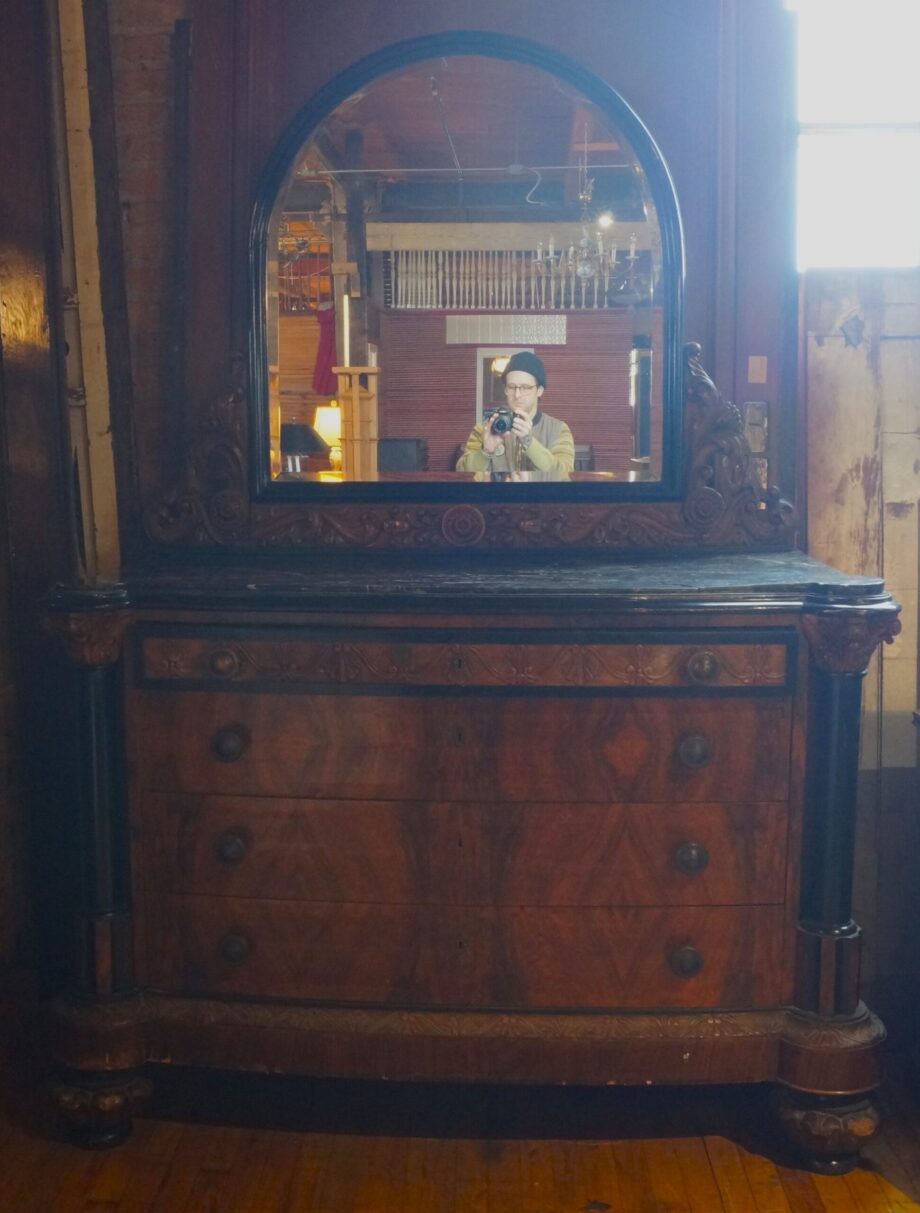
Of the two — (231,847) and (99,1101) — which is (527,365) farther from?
(99,1101)

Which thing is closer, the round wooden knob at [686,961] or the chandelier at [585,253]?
the round wooden knob at [686,961]

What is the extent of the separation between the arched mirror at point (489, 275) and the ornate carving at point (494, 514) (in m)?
0.05

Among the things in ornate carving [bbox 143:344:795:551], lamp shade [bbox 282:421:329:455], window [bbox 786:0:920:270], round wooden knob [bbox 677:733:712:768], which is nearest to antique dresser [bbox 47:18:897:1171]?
round wooden knob [bbox 677:733:712:768]

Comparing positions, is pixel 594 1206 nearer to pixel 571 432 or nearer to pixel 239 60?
pixel 571 432

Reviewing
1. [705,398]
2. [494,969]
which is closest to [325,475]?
A: [705,398]

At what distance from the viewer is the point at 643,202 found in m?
2.35

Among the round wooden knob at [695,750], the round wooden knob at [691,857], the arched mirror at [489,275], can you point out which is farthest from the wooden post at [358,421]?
the round wooden knob at [691,857]

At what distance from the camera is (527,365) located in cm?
235

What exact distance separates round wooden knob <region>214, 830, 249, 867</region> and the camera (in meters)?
0.93

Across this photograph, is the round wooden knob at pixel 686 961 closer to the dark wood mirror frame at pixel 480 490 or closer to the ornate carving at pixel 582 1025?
the ornate carving at pixel 582 1025

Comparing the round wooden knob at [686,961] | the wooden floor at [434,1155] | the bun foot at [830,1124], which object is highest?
the round wooden knob at [686,961]

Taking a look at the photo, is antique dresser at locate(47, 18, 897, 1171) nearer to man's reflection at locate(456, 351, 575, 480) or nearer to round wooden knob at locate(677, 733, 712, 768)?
round wooden knob at locate(677, 733, 712, 768)

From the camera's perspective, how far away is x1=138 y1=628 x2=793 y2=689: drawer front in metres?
1.93

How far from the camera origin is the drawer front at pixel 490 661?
1.93 meters
